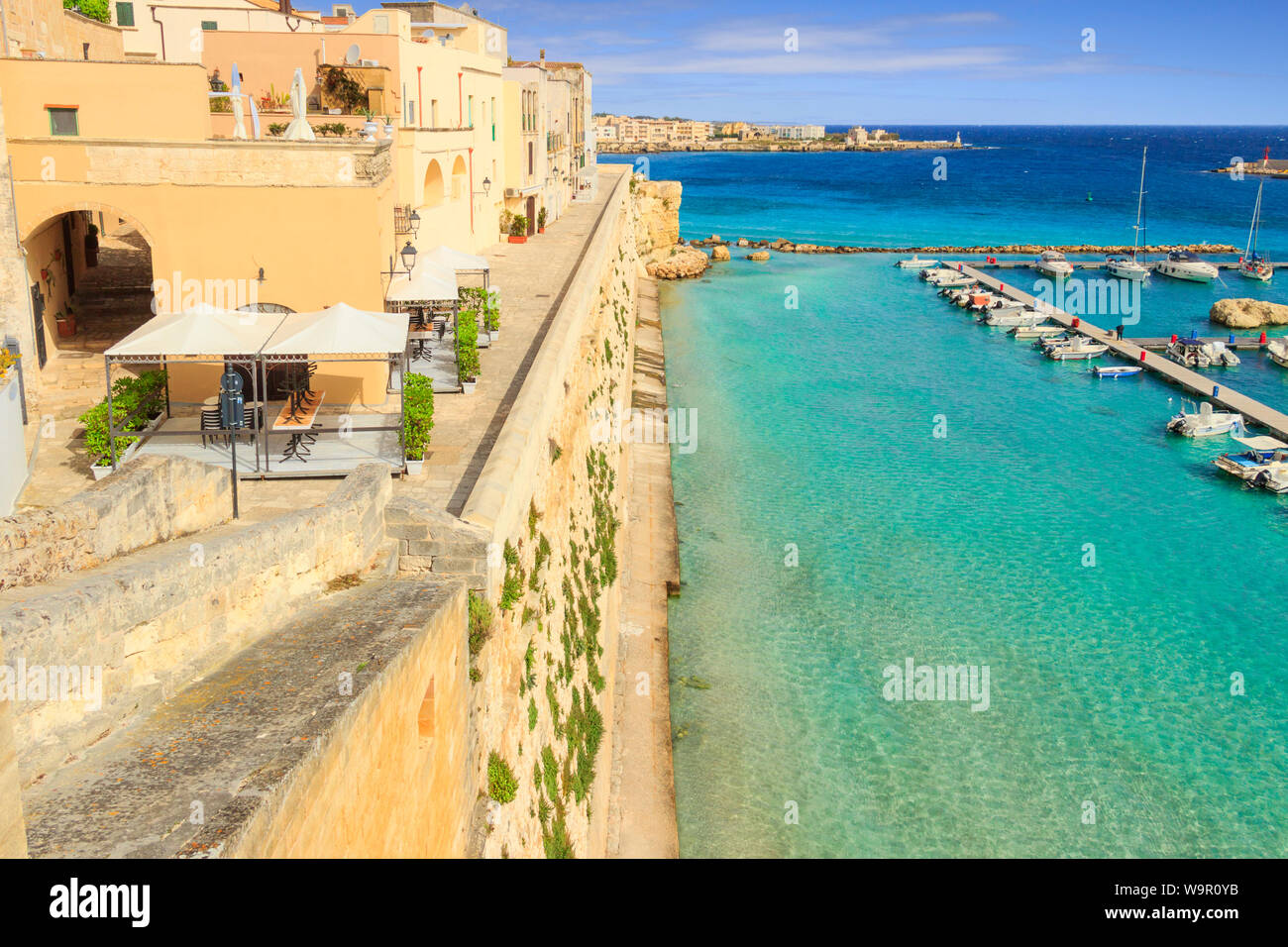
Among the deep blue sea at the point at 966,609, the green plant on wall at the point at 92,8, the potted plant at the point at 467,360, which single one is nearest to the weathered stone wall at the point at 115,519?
the potted plant at the point at 467,360

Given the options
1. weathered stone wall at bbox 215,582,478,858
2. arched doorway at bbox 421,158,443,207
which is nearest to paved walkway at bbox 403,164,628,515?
arched doorway at bbox 421,158,443,207

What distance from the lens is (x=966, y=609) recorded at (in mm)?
19812

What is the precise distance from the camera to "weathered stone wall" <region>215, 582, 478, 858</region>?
15.7ft

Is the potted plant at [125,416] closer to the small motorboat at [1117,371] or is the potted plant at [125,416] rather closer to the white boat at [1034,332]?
the small motorboat at [1117,371]

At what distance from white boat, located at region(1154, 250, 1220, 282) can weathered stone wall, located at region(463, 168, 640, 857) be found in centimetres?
5174

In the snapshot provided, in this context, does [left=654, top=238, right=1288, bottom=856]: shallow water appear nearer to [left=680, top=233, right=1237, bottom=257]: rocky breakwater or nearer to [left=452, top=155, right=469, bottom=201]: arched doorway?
[left=452, top=155, right=469, bottom=201]: arched doorway

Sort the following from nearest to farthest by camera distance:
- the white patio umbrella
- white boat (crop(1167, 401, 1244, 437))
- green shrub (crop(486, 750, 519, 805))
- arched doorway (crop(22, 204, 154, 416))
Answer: green shrub (crop(486, 750, 519, 805))
arched doorway (crop(22, 204, 154, 416))
the white patio umbrella
white boat (crop(1167, 401, 1244, 437))


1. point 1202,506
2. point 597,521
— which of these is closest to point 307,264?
point 597,521

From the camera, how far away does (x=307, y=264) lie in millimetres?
14273

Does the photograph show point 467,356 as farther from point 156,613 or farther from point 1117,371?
point 1117,371

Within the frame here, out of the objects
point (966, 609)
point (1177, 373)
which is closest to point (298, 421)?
point (966, 609)

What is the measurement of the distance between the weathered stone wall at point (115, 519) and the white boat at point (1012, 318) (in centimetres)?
4414

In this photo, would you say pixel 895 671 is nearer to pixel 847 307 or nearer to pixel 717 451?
pixel 717 451

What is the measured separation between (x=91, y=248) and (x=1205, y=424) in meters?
31.5
